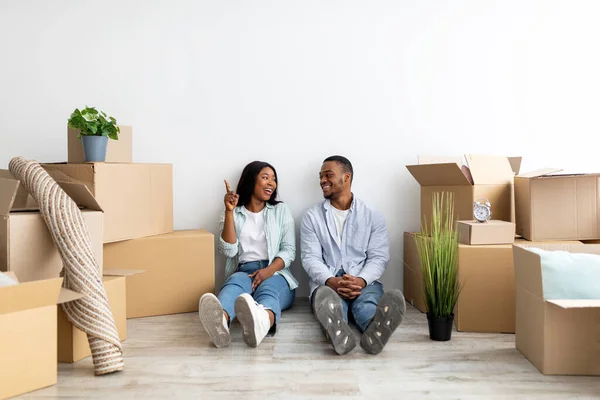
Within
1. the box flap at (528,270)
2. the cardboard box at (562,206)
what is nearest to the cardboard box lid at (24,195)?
the box flap at (528,270)

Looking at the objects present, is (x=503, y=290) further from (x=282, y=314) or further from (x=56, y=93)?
(x=56, y=93)

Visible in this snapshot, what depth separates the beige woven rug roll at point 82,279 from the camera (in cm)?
225

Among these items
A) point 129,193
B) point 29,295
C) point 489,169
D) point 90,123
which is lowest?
point 29,295

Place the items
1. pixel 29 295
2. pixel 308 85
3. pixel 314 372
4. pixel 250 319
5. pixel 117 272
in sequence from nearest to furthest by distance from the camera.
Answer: pixel 29 295, pixel 314 372, pixel 250 319, pixel 117 272, pixel 308 85

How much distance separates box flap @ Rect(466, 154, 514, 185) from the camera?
308cm

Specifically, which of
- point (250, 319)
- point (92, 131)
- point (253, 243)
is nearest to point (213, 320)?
point (250, 319)

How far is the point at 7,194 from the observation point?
233cm

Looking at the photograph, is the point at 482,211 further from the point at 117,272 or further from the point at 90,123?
the point at 90,123

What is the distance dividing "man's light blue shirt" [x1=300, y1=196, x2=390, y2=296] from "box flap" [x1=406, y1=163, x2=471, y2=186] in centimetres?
30

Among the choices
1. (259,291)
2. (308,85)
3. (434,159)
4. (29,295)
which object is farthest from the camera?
(308,85)

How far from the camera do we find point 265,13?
3.48 meters

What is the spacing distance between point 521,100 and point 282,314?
1.86 metres

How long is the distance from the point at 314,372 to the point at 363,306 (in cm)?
65

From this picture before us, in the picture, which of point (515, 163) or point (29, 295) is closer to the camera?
point (29, 295)
